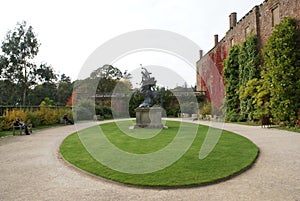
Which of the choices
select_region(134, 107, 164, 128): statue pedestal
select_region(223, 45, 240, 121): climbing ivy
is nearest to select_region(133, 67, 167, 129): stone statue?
select_region(134, 107, 164, 128): statue pedestal

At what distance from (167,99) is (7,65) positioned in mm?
20153

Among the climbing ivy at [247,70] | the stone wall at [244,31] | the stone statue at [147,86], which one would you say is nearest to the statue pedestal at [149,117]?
the stone statue at [147,86]

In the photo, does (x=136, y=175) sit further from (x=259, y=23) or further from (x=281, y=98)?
(x=259, y=23)

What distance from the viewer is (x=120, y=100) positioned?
3372 centimetres

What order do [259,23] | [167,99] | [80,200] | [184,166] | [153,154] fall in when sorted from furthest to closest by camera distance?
[167,99]
[259,23]
[153,154]
[184,166]
[80,200]

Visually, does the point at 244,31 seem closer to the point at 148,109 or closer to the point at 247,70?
the point at 247,70

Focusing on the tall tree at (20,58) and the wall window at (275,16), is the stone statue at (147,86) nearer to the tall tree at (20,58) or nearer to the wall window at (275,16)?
the wall window at (275,16)

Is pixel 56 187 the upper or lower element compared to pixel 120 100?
lower

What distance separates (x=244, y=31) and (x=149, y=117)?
1173 cm

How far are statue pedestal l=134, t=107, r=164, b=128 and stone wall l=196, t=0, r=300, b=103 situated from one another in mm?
9312

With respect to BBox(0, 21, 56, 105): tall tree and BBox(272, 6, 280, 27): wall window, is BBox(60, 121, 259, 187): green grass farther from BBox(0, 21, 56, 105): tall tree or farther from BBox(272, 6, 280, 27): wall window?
BBox(0, 21, 56, 105): tall tree

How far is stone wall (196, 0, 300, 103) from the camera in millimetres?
15109

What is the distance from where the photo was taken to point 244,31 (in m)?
20.5

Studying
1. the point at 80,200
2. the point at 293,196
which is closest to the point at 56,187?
the point at 80,200
